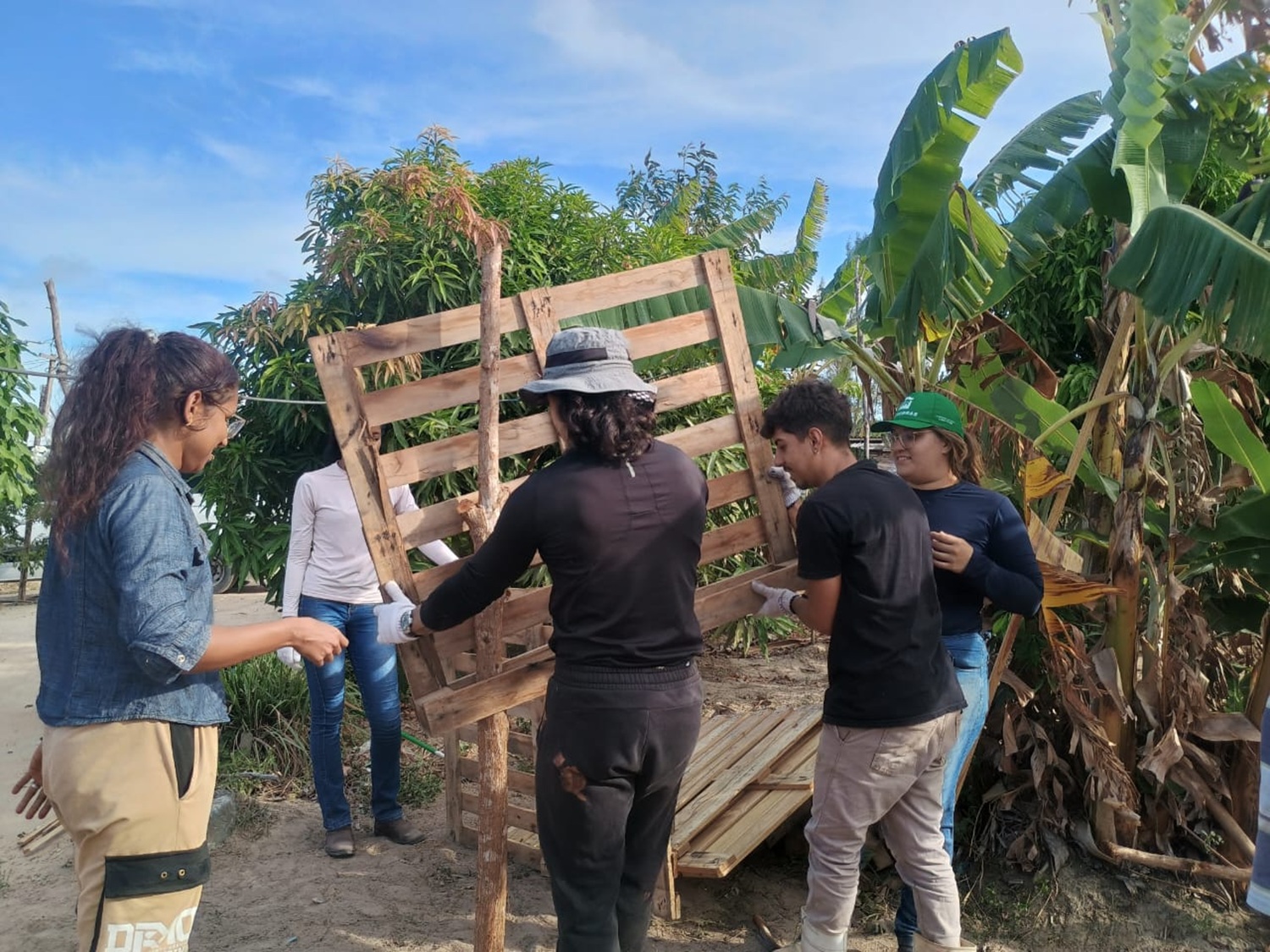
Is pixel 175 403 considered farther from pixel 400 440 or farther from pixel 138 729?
pixel 400 440

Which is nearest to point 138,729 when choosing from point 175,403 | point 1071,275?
point 175,403

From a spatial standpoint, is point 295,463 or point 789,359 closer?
point 789,359

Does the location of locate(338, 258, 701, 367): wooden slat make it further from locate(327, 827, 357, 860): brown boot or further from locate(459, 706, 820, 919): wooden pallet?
locate(327, 827, 357, 860): brown boot

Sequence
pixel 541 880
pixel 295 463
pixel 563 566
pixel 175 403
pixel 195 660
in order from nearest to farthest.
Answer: pixel 195 660 → pixel 175 403 → pixel 563 566 → pixel 541 880 → pixel 295 463

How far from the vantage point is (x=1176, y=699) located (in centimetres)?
389

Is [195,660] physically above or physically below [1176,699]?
above

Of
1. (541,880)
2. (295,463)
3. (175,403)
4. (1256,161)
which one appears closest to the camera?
(175,403)

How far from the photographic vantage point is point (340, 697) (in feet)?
14.6

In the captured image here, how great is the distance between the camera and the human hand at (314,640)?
228cm

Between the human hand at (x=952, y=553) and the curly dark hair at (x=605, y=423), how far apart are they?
1.17 meters

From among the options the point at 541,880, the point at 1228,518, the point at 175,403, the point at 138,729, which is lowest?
the point at 541,880

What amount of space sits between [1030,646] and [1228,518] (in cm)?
104

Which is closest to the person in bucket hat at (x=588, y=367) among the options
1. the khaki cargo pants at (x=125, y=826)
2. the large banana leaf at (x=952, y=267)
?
the khaki cargo pants at (x=125, y=826)

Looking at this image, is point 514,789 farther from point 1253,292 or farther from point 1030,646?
point 1253,292
